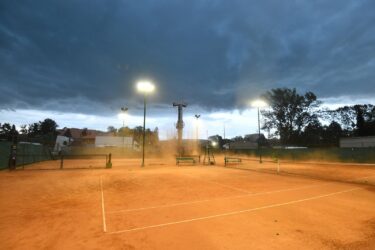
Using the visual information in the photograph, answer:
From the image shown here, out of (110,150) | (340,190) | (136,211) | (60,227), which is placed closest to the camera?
(60,227)

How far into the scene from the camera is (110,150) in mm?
59219

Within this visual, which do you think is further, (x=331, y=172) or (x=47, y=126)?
(x=47, y=126)

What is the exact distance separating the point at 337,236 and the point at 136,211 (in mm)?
5982

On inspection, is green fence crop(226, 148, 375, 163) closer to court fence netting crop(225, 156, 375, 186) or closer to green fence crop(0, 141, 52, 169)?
court fence netting crop(225, 156, 375, 186)

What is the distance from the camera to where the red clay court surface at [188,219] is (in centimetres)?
625

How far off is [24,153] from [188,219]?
30372mm

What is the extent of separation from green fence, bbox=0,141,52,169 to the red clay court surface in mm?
15038

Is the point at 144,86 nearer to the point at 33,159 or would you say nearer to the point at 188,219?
the point at 33,159

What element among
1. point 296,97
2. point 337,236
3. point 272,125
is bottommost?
point 337,236

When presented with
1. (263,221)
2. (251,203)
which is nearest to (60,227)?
(263,221)

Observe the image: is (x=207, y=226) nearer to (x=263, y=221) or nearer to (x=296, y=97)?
(x=263, y=221)

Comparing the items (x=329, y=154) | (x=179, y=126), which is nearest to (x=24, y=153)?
(x=179, y=126)

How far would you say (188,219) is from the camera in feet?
26.8

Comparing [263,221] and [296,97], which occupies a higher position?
[296,97]
